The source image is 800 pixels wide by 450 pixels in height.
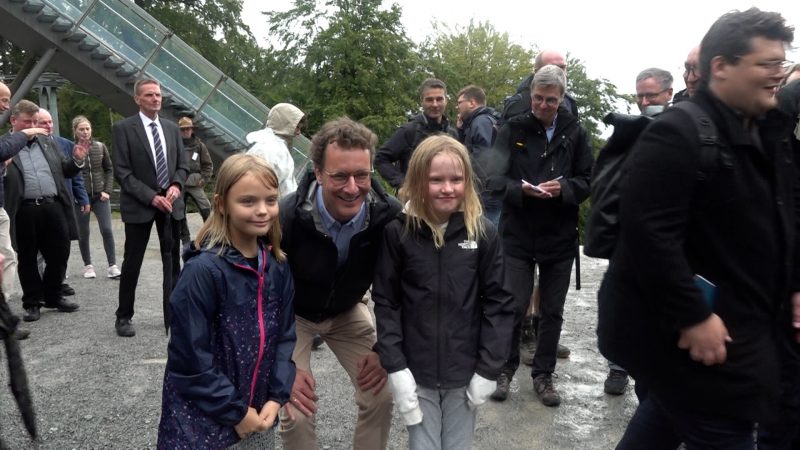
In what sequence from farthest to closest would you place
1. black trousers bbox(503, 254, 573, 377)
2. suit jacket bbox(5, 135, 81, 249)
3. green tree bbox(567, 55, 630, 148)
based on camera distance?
green tree bbox(567, 55, 630, 148)
suit jacket bbox(5, 135, 81, 249)
black trousers bbox(503, 254, 573, 377)

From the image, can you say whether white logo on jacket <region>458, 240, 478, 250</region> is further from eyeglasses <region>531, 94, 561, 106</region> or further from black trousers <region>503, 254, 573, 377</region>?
eyeglasses <region>531, 94, 561, 106</region>

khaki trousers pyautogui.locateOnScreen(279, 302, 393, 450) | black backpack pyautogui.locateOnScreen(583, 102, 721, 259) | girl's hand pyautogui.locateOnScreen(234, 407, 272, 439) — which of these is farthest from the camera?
khaki trousers pyautogui.locateOnScreen(279, 302, 393, 450)

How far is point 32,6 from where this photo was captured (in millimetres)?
11453

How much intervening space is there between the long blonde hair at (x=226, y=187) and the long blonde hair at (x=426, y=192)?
644mm

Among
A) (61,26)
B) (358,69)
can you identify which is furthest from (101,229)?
(358,69)

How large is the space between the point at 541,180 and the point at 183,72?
10477 millimetres

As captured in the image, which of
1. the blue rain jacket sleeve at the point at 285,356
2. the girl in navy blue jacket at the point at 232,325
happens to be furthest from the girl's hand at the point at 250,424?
the blue rain jacket sleeve at the point at 285,356

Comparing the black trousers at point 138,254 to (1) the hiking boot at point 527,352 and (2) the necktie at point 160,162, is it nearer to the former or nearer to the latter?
(2) the necktie at point 160,162

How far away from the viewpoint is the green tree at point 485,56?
35.6 meters

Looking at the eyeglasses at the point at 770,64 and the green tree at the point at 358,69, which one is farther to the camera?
the green tree at the point at 358,69

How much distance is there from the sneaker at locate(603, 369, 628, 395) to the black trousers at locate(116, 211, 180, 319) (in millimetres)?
3694

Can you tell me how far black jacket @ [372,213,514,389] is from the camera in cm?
271

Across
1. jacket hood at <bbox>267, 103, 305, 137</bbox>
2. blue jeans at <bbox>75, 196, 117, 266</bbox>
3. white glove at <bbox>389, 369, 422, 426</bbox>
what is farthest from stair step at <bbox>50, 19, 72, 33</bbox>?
white glove at <bbox>389, 369, 422, 426</bbox>

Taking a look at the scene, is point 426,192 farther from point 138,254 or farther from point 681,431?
point 138,254
